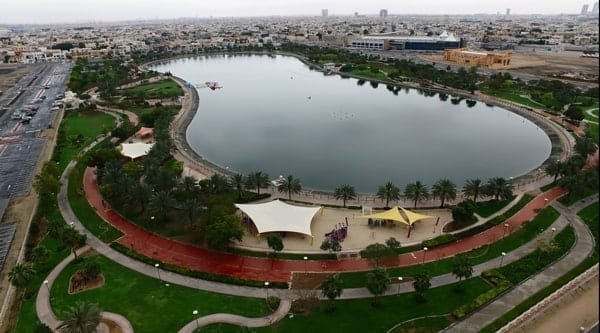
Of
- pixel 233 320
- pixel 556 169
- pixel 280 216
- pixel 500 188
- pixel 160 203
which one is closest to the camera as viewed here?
pixel 233 320

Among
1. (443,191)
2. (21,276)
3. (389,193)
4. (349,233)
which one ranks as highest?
(443,191)

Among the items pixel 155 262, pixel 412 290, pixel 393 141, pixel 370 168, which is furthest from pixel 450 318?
pixel 393 141

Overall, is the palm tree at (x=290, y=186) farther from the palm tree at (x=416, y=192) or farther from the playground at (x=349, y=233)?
the palm tree at (x=416, y=192)

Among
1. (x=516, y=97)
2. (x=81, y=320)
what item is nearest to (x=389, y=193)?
(x=81, y=320)

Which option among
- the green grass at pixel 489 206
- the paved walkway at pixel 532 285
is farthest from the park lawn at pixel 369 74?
the paved walkway at pixel 532 285

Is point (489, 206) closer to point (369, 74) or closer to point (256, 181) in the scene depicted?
point (256, 181)

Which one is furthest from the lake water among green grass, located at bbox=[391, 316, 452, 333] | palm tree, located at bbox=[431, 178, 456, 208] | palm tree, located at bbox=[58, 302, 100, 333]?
palm tree, located at bbox=[58, 302, 100, 333]
